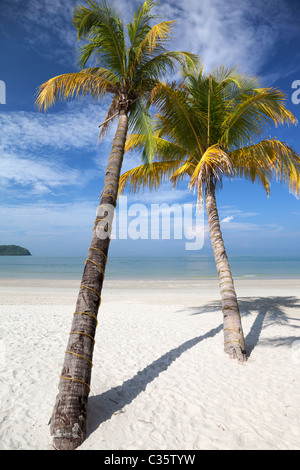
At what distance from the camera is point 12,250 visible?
5728 inches

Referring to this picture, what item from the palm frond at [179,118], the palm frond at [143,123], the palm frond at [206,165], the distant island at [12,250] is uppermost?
the distant island at [12,250]

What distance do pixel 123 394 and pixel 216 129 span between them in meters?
7.56

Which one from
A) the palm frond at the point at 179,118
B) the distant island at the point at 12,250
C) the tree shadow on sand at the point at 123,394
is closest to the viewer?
the tree shadow on sand at the point at 123,394

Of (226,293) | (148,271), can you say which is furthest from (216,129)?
(148,271)

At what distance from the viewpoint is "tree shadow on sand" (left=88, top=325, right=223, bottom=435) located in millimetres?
3705

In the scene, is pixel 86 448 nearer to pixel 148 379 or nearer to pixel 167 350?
pixel 148 379

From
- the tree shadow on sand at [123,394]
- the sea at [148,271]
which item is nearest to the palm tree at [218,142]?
the tree shadow on sand at [123,394]

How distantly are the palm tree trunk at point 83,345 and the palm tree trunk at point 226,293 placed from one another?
3.57 m

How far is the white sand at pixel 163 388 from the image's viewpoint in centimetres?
336

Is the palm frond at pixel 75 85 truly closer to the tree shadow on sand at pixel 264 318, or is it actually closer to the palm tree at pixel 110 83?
the palm tree at pixel 110 83

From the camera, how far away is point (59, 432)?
311 cm

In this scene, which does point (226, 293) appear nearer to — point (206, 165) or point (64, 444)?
point (206, 165)
